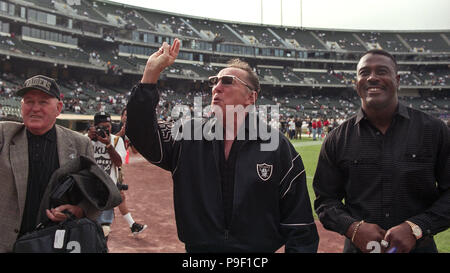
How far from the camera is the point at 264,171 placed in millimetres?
2480

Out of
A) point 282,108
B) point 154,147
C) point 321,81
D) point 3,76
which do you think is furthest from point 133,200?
point 321,81

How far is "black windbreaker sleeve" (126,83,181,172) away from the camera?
2271 mm

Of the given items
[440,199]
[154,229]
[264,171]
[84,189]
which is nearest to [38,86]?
[84,189]

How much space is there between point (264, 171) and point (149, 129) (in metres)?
0.87

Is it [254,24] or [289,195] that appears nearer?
[289,195]

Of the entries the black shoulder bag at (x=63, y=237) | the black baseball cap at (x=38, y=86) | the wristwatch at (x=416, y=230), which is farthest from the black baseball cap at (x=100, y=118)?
the wristwatch at (x=416, y=230)

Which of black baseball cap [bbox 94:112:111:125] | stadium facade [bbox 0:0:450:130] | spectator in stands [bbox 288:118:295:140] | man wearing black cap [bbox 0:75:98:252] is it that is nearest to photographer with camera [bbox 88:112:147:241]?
black baseball cap [bbox 94:112:111:125]

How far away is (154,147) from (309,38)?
7521cm

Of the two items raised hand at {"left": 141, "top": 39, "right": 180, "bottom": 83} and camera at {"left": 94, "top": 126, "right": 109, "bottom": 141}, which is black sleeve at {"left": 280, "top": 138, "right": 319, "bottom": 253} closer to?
raised hand at {"left": 141, "top": 39, "right": 180, "bottom": 83}

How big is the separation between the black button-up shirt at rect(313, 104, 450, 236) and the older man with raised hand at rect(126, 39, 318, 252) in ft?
1.11

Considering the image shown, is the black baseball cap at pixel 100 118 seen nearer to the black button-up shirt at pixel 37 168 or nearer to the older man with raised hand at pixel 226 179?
the black button-up shirt at pixel 37 168

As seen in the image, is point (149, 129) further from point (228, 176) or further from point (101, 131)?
point (101, 131)
